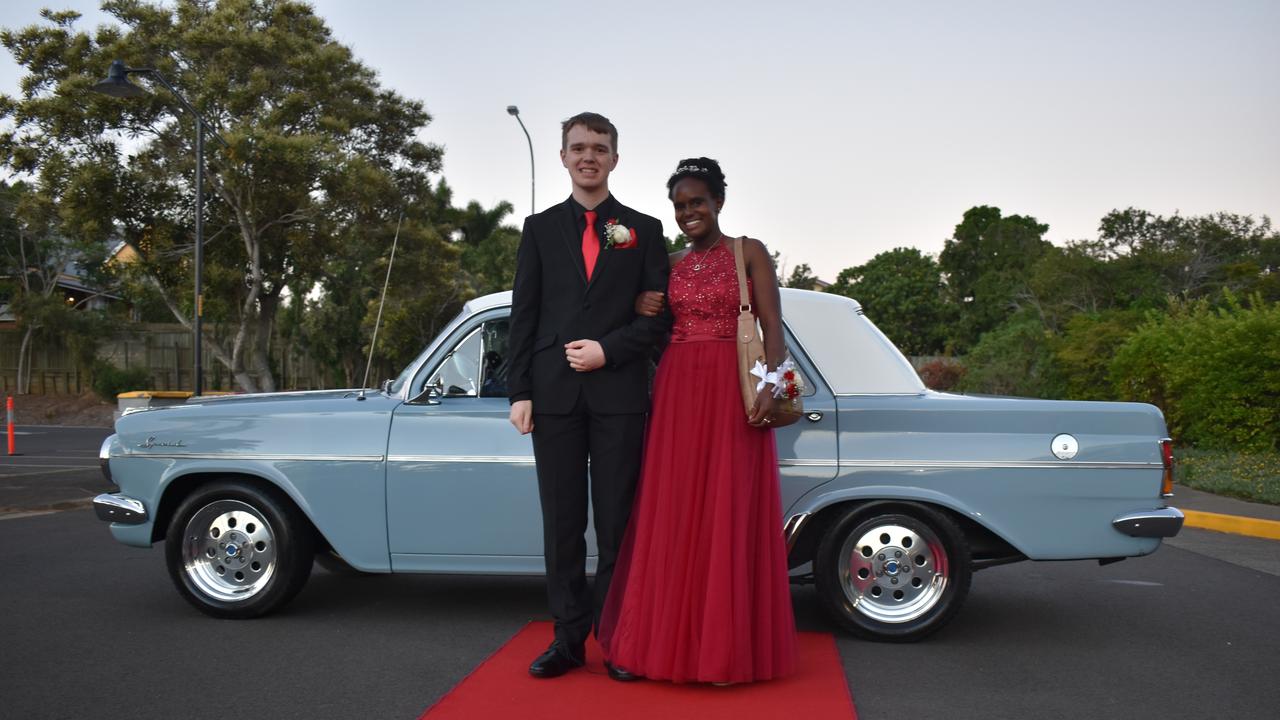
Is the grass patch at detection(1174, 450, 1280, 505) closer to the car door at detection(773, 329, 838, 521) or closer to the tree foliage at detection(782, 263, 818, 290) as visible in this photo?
the car door at detection(773, 329, 838, 521)

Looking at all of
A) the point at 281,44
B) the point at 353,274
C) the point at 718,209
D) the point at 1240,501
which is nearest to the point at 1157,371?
the point at 1240,501

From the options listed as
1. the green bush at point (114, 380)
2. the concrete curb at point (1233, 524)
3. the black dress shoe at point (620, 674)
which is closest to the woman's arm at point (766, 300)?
the black dress shoe at point (620, 674)

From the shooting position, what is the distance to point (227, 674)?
444 cm

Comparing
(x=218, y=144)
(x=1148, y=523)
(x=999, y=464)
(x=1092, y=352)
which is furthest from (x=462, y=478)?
(x=218, y=144)

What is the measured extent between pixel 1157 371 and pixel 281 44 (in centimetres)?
2100

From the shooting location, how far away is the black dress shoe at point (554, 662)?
4.27 meters

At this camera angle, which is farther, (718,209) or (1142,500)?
(1142,500)

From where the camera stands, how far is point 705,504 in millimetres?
4156

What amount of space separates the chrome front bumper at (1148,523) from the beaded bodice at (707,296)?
214 cm

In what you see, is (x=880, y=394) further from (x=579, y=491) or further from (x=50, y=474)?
(x=50, y=474)

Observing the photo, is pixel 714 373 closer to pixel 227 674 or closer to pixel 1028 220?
pixel 227 674

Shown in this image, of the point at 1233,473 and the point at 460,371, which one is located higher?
the point at 460,371

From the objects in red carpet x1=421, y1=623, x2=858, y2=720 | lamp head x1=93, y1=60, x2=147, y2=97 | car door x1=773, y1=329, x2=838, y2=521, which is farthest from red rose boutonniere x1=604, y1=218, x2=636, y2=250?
lamp head x1=93, y1=60, x2=147, y2=97

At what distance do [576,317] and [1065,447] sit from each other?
96.1 inches
